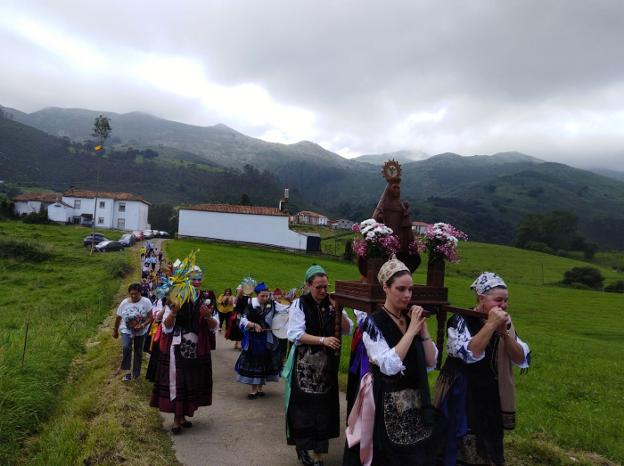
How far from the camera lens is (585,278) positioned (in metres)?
51.4

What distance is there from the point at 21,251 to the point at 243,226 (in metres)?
27.5

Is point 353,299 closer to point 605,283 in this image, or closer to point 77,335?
point 77,335

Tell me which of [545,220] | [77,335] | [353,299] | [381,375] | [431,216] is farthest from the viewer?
[431,216]

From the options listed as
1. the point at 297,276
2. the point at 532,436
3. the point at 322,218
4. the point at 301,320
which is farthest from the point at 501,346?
the point at 322,218

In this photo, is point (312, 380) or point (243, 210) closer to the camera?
point (312, 380)

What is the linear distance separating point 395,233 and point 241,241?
5197 centimetres

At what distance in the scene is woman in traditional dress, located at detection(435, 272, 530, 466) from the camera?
407 centimetres

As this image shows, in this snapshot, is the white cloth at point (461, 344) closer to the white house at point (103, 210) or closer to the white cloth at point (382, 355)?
the white cloth at point (382, 355)

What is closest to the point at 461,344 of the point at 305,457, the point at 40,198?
the point at 305,457

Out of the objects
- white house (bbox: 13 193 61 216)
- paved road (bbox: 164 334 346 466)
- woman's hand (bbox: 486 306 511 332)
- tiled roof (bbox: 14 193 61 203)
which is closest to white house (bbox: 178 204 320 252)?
tiled roof (bbox: 14 193 61 203)

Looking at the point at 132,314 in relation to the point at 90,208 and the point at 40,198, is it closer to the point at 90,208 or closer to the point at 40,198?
the point at 90,208

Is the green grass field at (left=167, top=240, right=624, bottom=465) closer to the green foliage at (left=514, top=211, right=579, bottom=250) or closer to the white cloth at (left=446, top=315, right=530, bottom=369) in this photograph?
the white cloth at (left=446, top=315, right=530, bottom=369)

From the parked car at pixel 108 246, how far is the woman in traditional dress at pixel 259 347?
33.9m

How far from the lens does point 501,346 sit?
418 centimetres
